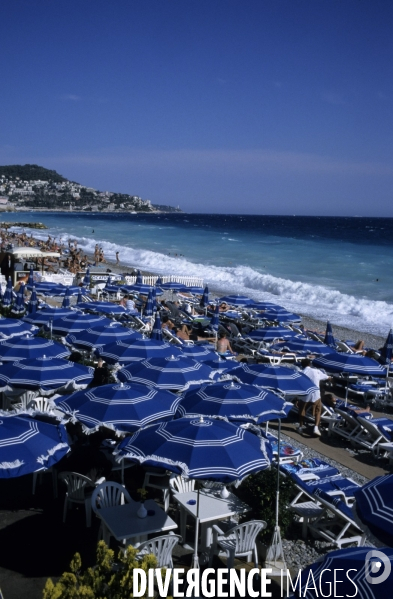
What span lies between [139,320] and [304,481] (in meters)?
10.1

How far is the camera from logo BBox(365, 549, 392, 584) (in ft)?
9.21

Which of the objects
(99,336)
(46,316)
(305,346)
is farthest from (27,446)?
(305,346)

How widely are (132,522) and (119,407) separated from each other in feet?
4.46

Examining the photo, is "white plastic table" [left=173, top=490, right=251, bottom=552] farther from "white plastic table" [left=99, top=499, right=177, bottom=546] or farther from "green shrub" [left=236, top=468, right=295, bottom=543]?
"white plastic table" [left=99, top=499, right=177, bottom=546]

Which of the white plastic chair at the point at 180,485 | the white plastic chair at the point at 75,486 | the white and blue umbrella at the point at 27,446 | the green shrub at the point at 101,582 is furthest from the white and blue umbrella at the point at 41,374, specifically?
the green shrub at the point at 101,582

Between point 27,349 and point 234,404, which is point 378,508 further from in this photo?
point 27,349

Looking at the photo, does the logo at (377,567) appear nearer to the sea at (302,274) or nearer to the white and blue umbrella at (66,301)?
the white and blue umbrella at (66,301)

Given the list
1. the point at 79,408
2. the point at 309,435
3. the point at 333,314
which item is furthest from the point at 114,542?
the point at 333,314

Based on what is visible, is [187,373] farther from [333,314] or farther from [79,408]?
[333,314]

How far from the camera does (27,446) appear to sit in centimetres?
489

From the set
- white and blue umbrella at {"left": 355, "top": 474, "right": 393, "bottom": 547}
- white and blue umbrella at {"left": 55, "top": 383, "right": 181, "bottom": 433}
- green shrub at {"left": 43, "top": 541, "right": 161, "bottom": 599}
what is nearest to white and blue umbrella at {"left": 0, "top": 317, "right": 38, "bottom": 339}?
white and blue umbrella at {"left": 55, "top": 383, "right": 181, "bottom": 433}

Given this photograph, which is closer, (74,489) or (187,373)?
(74,489)

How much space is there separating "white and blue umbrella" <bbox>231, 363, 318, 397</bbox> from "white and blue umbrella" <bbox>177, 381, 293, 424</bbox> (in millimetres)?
1047

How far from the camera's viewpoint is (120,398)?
20.0ft
